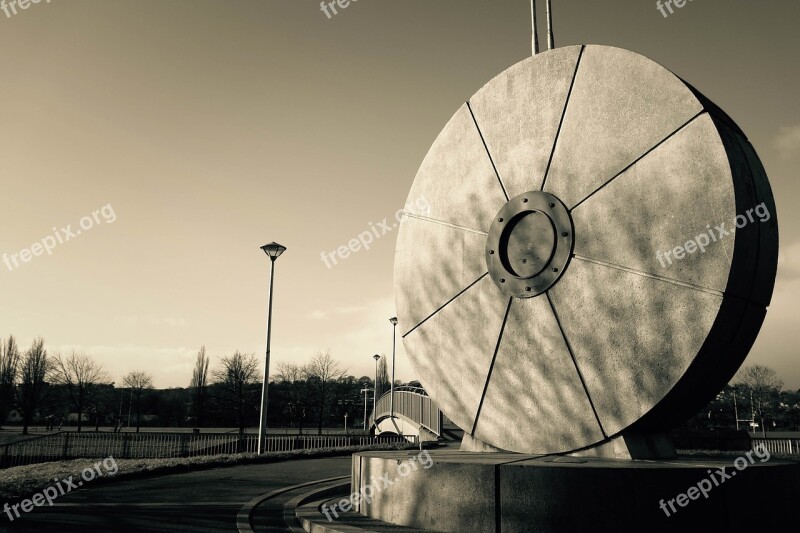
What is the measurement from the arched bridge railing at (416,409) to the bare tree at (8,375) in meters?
44.7

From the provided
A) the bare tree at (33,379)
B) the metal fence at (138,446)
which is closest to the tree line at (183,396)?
the bare tree at (33,379)

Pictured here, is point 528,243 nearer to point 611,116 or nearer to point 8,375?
point 611,116

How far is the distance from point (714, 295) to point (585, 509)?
2186mm

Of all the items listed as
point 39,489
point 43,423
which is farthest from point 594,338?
point 43,423

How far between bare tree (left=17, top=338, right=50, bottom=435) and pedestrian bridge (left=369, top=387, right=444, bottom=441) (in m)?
37.2

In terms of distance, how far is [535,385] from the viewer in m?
6.20

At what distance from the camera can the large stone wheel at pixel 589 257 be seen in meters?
5.32

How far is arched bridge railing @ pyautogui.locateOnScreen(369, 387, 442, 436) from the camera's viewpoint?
30180 millimetres

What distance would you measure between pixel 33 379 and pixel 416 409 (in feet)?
157

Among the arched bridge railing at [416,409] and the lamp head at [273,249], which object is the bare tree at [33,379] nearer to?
the arched bridge railing at [416,409]

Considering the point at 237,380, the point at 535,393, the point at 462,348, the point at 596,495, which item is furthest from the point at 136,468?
the point at 237,380

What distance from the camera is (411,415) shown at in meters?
34.2

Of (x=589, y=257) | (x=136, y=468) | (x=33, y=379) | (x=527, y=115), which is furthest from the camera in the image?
(x=33, y=379)

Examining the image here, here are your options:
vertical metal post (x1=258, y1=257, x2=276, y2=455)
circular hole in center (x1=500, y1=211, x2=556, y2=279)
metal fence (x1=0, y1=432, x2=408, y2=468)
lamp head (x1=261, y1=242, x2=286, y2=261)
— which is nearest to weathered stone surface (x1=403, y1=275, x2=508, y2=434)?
circular hole in center (x1=500, y1=211, x2=556, y2=279)
